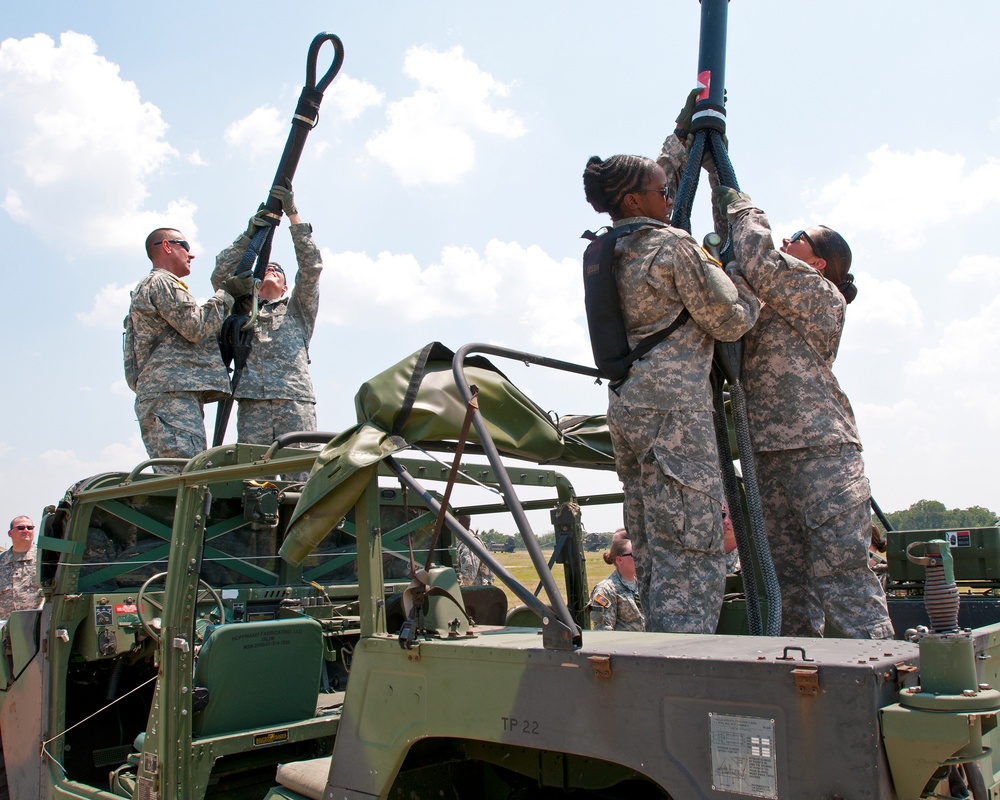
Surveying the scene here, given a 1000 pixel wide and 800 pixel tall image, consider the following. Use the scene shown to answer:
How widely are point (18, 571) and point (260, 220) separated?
5.00 metres

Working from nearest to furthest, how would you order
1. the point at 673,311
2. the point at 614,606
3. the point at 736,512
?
the point at 673,311
the point at 736,512
the point at 614,606

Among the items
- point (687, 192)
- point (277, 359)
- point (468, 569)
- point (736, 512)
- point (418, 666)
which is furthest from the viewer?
point (277, 359)

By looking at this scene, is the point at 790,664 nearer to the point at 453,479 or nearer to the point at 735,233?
the point at 453,479

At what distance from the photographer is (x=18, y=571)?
9.55 metres

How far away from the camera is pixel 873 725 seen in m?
1.88

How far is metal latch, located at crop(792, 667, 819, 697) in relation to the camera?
1.94 meters

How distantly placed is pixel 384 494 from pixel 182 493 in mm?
1992

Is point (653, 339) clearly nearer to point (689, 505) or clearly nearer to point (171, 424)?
point (689, 505)

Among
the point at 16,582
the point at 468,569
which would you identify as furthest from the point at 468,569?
the point at 16,582

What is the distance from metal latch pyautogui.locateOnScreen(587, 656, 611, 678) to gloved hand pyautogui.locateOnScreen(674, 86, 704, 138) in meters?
2.48

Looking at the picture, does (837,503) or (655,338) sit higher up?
(655,338)

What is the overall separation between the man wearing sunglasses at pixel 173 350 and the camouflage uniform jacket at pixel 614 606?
3.05m

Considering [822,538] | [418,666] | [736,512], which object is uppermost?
[736,512]

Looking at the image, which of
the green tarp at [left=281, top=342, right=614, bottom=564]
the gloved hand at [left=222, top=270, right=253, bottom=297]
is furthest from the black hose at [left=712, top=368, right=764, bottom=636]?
the gloved hand at [left=222, top=270, right=253, bottom=297]
